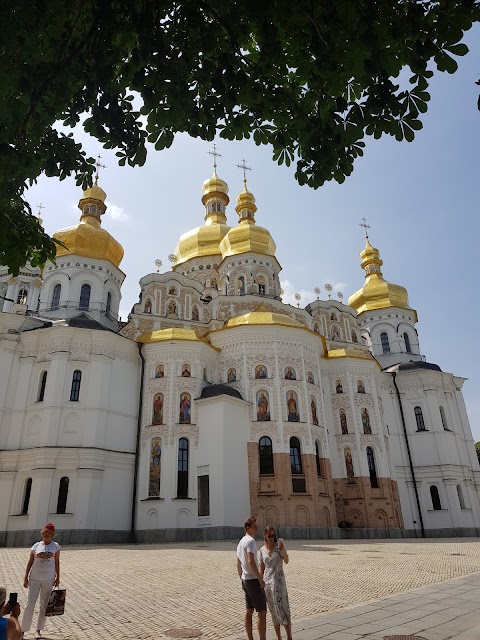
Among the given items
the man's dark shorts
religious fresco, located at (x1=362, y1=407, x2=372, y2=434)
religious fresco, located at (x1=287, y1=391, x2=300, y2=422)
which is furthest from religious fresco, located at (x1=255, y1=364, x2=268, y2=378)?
the man's dark shorts

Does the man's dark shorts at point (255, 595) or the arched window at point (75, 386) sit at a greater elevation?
the arched window at point (75, 386)

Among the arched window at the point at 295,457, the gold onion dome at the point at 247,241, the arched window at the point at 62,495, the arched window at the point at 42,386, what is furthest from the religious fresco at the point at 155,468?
the gold onion dome at the point at 247,241

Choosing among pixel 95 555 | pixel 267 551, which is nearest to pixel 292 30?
pixel 267 551

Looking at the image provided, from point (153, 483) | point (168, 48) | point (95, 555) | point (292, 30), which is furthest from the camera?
point (153, 483)

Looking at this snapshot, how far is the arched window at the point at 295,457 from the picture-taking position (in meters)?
27.5

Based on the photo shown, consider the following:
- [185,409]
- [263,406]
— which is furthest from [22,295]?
[263,406]

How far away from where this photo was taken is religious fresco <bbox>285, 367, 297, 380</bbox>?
29.5 meters

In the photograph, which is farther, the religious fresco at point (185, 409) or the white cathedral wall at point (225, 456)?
the religious fresco at point (185, 409)

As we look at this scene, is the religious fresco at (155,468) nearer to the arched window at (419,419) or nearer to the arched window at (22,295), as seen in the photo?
the arched window at (419,419)

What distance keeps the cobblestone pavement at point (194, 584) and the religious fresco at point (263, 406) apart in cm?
1057

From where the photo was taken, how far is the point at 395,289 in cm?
4522

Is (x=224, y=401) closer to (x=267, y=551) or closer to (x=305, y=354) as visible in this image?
(x=305, y=354)

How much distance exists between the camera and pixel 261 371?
29500mm

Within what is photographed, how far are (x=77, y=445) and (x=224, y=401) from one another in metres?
7.90
